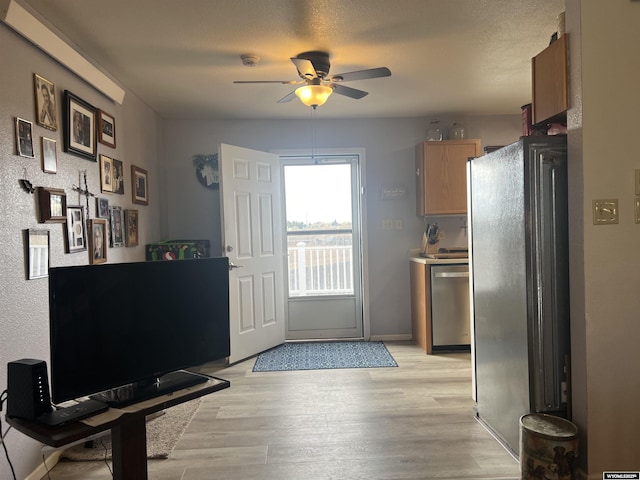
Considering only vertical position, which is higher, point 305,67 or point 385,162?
point 305,67

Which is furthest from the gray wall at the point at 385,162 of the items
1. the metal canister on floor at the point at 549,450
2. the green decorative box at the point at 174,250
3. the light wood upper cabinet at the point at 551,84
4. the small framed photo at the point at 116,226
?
the metal canister on floor at the point at 549,450

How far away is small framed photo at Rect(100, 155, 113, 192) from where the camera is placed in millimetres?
3018

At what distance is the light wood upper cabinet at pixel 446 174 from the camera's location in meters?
4.43

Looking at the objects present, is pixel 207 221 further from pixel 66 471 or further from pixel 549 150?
pixel 549 150

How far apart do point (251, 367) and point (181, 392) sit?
2.35 m

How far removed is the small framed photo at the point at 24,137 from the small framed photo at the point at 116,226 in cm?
100

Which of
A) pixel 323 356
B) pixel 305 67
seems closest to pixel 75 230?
pixel 305 67

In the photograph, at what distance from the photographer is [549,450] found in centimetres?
186

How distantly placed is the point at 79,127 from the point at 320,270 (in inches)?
113

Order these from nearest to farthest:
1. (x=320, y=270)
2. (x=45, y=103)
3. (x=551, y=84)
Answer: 1. (x=551, y=84)
2. (x=45, y=103)
3. (x=320, y=270)

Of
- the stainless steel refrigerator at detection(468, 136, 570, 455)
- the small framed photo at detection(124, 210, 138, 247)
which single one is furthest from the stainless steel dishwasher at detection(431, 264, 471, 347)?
the small framed photo at detection(124, 210, 138, 247)

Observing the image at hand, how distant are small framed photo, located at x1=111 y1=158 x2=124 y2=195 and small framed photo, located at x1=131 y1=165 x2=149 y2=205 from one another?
9.2 inches

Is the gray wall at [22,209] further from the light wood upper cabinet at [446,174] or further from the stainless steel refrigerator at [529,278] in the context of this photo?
the light wood upper cabinet at [446,174]

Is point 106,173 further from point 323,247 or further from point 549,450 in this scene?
point 549,450
